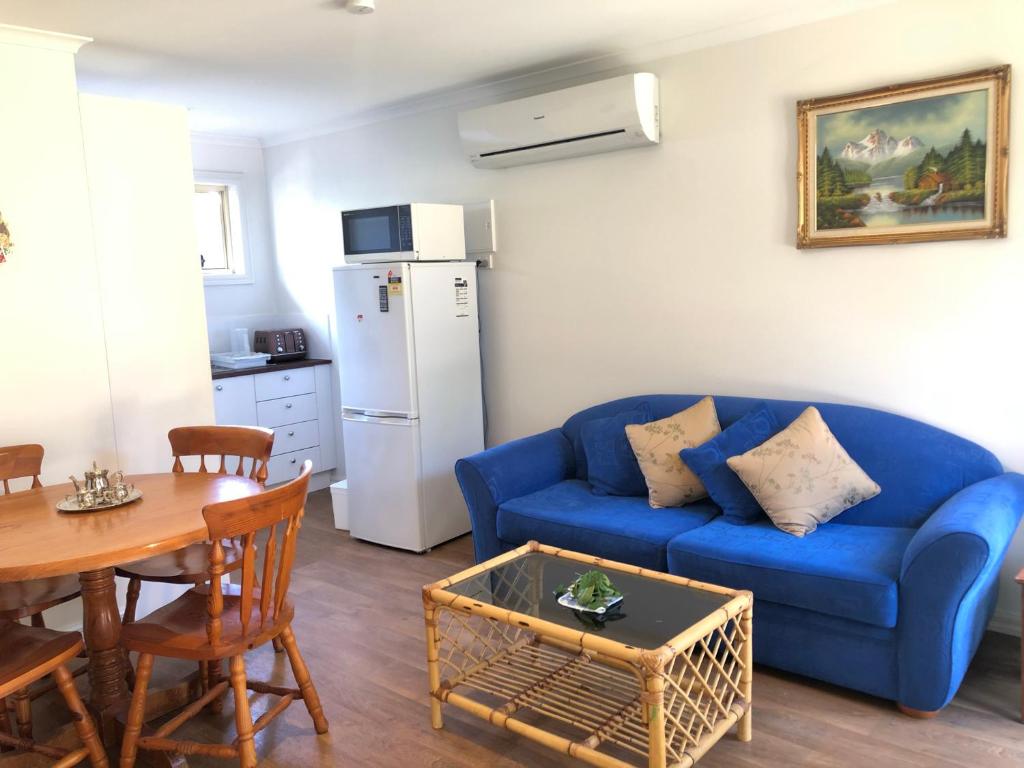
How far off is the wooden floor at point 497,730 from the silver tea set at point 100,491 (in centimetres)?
78

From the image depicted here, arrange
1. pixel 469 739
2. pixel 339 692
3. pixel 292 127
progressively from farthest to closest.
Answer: pixel 292 127 → pixel 339 692 → pixel 469 739

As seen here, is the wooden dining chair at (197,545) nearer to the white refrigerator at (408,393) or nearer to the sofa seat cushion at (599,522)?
the white refrigerator at (408,393)

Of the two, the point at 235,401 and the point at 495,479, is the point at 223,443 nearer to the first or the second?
the point at 495,479

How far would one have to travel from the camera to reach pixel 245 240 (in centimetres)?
560

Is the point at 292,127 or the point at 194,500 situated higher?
the point at 292,127

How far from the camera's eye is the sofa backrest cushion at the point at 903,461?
2896mm

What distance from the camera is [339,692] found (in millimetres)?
2795

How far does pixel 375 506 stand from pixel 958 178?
120 inches

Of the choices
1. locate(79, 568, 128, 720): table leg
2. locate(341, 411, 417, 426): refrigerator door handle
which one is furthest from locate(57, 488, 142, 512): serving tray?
locate(341, 411, 417, 426): refrigerator door handle

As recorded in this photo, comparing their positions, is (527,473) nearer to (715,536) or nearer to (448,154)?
(715,536)

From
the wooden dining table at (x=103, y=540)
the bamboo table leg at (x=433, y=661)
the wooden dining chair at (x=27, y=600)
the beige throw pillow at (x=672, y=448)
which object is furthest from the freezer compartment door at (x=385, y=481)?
the wooden dining chair at (x=27, y=600)

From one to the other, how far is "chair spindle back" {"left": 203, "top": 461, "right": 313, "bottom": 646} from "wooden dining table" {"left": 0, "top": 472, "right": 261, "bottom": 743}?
0.13m

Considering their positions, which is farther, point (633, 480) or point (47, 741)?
point (633, 480)

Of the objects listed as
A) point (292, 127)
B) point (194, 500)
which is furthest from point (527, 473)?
point (292, 127)
